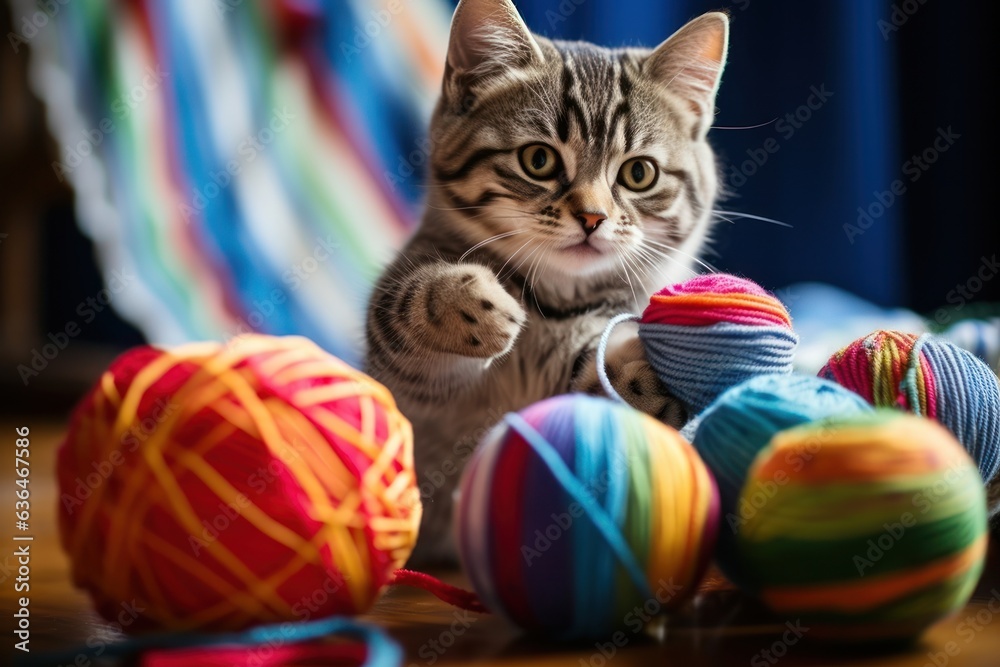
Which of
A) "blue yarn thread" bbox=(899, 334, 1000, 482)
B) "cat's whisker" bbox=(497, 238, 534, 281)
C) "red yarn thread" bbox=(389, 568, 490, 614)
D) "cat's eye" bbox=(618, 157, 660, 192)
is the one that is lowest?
"red yarn thread" bbox=(389, 568, 490, 614)

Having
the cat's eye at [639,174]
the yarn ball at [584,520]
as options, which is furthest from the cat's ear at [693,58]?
the yarn ball at [584,520]

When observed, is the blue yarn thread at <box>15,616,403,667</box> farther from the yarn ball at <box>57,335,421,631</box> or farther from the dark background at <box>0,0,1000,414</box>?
the dark background at <box>0,0,1000,414</box>

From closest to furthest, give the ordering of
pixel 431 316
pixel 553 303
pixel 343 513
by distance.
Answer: pixel 343 513 → pixel 431 316 → pixel 553 303

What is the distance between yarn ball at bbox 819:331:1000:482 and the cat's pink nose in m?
0.33

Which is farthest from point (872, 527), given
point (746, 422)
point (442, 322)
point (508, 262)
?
point (508, 262)

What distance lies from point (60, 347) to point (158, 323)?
884 mm

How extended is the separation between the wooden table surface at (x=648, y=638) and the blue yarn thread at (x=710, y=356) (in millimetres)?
202

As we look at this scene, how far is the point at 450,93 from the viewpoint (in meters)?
1.29

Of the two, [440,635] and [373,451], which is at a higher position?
[373,451]

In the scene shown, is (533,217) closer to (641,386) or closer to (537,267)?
(537,267)

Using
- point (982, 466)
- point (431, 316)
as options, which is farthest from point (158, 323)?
point (982, 466)

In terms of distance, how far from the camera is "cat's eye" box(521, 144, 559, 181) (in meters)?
1.17

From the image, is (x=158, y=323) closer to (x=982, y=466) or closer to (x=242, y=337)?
(x=242, y=337)

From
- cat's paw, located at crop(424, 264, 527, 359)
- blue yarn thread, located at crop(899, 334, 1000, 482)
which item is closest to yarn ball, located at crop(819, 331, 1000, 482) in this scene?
blue yarn thread, located at crop(899, 334, 1000, 482)
